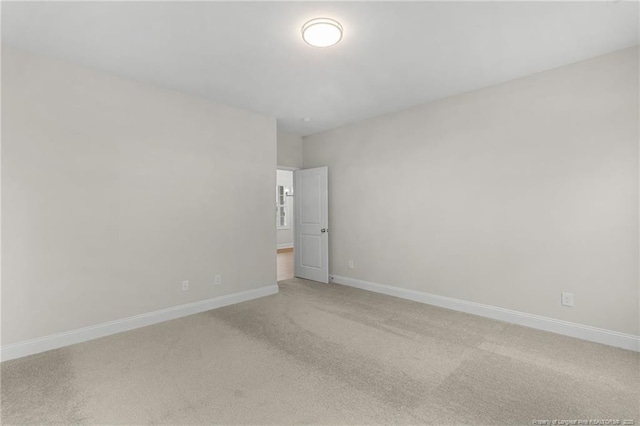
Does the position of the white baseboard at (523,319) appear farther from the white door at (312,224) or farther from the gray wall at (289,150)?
the gray wall at (289,150)

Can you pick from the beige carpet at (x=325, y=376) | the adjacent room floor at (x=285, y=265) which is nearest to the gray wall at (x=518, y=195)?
the beige carpet at (x=325, y=376)

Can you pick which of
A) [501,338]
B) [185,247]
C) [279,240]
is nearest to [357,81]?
[185,247]

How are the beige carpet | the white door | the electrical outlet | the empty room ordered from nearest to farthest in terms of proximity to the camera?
1. the beige carpet
2. the empty room
3. the electrical outlet
4. the white door

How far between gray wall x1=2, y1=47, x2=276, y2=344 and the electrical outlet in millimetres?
3684

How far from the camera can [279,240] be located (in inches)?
389

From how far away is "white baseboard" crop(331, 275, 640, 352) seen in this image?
9.23ft

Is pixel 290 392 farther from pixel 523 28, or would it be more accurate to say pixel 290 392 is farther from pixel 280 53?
pixel 523 28

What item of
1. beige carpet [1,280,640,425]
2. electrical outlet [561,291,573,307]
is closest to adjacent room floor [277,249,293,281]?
beige carpet [1,280,640,425]

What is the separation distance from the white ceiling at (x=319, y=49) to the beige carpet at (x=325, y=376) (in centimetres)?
270

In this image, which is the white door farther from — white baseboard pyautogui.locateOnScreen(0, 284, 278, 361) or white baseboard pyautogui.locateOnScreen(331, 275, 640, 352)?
white baseboard pyautogui.locateOnScreen(0, 284, 278, 361)

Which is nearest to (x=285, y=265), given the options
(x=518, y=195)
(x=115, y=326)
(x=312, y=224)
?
(x=312, y=224)

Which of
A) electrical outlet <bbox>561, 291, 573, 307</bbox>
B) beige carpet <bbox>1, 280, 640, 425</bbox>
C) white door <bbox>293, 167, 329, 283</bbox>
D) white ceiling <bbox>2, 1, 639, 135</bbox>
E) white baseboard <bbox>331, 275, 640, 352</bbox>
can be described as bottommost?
beige carpet <bbox>1, 280, 640, 425</bbox>

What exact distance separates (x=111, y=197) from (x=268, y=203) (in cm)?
199

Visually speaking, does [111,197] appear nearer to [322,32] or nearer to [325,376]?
[322,32]
